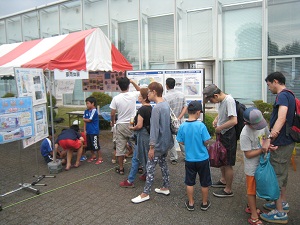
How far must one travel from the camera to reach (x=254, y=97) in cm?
1227

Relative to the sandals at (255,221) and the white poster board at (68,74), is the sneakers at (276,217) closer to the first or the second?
the sandals at (255,221)

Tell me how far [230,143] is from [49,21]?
16.8 metres

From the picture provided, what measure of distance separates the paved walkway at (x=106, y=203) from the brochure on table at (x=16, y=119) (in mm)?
1033

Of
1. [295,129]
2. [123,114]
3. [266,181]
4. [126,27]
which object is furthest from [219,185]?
[126,27]

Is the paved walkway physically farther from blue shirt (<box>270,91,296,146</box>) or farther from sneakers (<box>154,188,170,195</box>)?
blue shirt (<box>270,91,296,146</box>)

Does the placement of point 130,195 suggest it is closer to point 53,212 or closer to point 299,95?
point 53,212

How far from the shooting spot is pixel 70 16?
55.2 feet

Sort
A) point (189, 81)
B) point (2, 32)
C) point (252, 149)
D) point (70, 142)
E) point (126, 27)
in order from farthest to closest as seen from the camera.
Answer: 1. point (2, 32)
2. point (126, 27)
3. point (189, 81)
4. point (70, 142)
5. point (252, 149)

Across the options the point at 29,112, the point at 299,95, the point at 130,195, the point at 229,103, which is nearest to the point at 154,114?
the point at 229,103

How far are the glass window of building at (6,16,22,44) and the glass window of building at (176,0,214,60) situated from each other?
11916mm

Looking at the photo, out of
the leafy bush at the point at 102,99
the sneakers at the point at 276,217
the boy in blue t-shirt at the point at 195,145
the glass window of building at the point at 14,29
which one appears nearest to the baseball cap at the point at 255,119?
the boy in blue t-shirt at the point at 195,145

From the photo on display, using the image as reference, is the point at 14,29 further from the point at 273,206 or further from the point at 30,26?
the point at 273,206

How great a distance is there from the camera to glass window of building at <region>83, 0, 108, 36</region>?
15745 millimetres

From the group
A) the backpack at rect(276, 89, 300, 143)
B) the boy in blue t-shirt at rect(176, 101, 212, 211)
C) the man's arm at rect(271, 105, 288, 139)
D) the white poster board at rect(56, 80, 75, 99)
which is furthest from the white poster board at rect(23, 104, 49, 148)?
the backpack at rect(276, 89, 300, 143)
